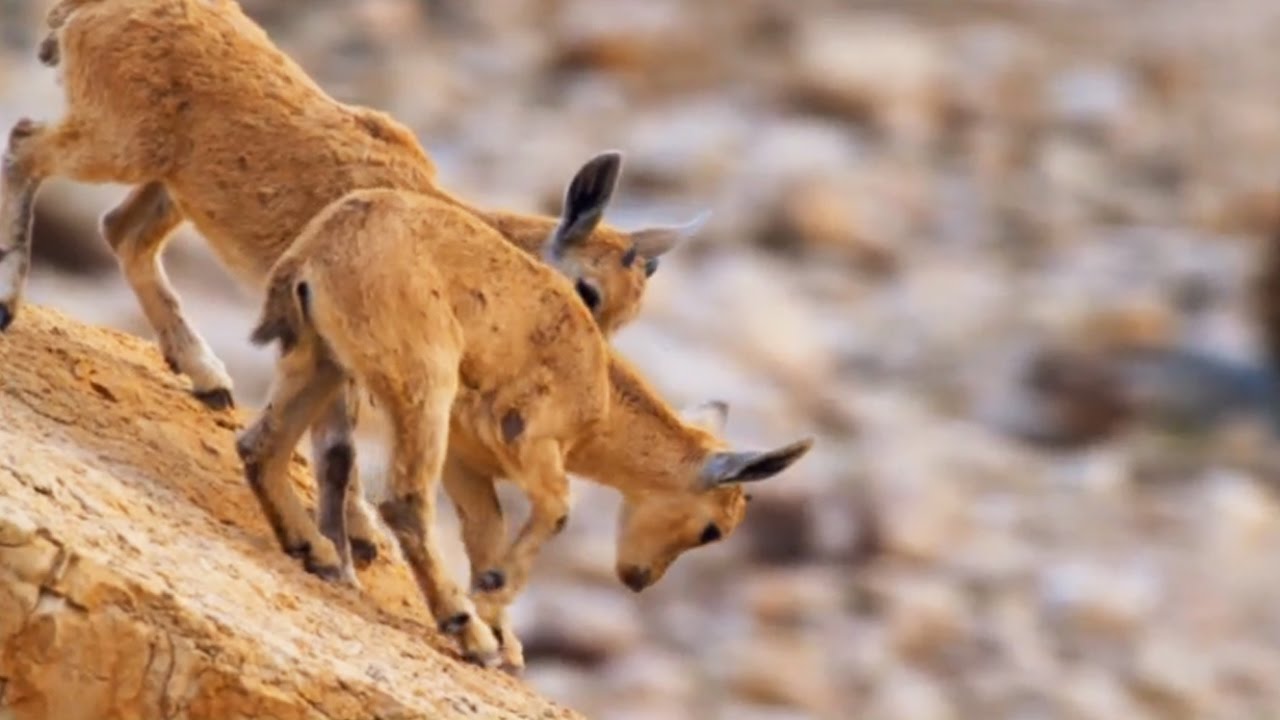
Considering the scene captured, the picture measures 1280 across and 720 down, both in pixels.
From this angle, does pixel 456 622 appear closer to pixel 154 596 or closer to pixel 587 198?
pixel 154 596

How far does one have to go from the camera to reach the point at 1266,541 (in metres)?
34.7

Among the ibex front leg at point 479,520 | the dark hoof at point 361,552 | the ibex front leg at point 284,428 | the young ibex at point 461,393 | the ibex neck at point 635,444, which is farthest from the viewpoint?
the dark hoof at point 361,552

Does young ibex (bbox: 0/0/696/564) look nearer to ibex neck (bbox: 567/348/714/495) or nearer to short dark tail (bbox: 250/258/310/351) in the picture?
short dark tail (bbox: 250/258/310/351)

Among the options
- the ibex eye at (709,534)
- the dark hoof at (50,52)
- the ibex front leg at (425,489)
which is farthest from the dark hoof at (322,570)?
the dark hoof at (50,52)

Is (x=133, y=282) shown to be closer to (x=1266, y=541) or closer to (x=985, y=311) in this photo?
(x=1266, y=541)

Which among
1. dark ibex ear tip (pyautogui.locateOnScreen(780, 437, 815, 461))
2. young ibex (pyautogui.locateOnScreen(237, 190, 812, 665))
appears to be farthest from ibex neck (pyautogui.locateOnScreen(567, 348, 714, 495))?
dark ibex ear tip (pyautogui.locateOnScreen(780, 437, 815, 461))

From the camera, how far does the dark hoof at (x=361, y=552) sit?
44.1 feet

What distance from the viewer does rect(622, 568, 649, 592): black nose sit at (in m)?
13.8

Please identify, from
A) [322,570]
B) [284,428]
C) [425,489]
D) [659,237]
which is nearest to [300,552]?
[322,570]

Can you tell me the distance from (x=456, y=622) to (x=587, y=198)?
229 cm

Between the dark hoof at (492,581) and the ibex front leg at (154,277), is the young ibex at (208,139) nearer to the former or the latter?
the ibex front leg at (154,277)

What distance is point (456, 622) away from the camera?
1241 centimetres

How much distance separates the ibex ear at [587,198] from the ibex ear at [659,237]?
327 millimetres

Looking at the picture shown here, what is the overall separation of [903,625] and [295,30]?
12.7 meters
